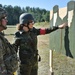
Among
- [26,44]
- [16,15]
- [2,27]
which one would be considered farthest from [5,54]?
[16,15]

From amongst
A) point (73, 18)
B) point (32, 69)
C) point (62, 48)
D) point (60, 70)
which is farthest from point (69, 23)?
point (60, 70)

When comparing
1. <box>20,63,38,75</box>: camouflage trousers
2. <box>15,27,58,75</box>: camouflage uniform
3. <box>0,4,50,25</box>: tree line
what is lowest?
<box>0,4,50,25</box>: tree line

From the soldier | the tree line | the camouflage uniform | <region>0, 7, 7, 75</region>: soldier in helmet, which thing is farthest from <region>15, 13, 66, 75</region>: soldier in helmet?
the tree line

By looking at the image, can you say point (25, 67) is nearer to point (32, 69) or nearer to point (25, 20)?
point (32, 69)

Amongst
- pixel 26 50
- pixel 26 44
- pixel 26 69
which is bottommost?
pixel 26 69

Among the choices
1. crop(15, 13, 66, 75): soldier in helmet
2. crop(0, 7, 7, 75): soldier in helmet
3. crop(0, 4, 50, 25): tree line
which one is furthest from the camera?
crop(0, 4, 50, 25): tree line

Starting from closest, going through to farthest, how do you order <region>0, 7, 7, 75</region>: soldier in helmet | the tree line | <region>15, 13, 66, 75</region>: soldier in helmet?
<region>0, 7, 7, 75</region>: soldier in helmet
<region>15, 13, 66, 75</region>: soldier in helmet
the tree line

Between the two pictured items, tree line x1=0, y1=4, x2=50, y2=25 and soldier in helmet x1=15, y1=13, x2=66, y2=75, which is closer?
soldier in helmet x1=15, y1=13, x2=66, y2=75

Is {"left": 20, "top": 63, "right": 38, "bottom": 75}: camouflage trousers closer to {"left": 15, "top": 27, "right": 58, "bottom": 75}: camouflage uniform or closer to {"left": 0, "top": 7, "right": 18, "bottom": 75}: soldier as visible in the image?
{"left": 15, "top": 27, "right": 58, "bottom": 75}: camouflage uniform

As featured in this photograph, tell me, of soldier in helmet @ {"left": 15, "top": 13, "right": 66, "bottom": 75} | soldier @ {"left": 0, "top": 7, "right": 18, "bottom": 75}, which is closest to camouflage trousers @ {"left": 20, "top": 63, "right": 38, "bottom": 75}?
soldier in helmet @ {"left": 15, "top": 13, "right": 66, "bottom": 75}

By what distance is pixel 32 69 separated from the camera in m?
4.64

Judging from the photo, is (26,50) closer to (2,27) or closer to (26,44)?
(26,44)

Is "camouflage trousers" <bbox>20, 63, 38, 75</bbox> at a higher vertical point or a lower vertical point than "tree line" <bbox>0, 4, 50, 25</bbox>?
Result: higher

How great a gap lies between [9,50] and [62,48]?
209cm
